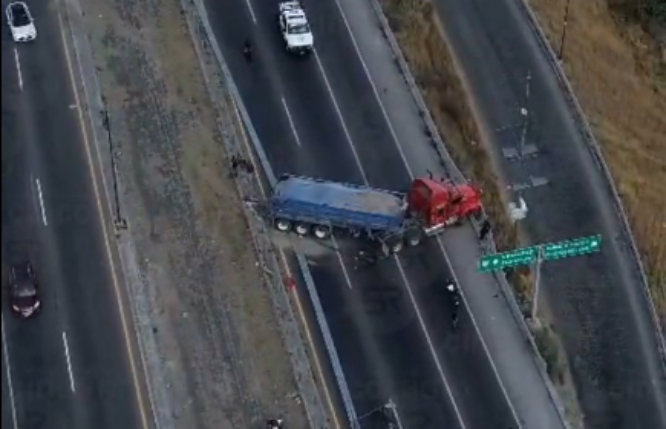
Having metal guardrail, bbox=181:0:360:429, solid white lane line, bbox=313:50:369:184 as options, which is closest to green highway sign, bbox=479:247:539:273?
metal guardrail, bbox=181:0:360:429

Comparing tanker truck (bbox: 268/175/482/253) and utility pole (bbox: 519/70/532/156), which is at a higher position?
utility pole (bbox: 519/70/532/156)

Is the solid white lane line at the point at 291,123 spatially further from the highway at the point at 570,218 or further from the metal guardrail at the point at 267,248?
the highway at the point at 570,218

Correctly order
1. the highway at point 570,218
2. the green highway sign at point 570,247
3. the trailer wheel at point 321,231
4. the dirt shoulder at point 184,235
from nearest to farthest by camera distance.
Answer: the green highway sign at point 570,247, the dirt shoulder at point 184,235, the highway at point 570,218, the trailer wheel at point 321,231

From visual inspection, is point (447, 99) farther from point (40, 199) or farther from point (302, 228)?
point (40, 199)

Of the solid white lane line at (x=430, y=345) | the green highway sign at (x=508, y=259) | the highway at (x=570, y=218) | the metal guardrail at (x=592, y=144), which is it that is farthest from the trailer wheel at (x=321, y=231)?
the metal guardrail at (x=592, y=144)

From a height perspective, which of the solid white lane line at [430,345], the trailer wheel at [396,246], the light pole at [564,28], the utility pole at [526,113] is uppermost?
the light pole at [564,28]

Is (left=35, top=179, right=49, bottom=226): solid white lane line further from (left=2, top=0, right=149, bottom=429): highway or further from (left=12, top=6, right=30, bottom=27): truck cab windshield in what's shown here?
(left=12, top=6, right=30, bottom=27): truck cab windshield

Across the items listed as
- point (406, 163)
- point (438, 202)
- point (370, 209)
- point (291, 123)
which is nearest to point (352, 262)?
point (370, 209)

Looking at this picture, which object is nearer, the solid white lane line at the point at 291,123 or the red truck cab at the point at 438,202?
the red truck cab at the point at 438,202
